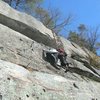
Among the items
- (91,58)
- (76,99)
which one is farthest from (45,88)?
(91,58)

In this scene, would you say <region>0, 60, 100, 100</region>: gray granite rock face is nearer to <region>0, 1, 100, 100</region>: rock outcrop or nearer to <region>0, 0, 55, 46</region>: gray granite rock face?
<region>0, 1, 100, 100</region>: rock outcrop

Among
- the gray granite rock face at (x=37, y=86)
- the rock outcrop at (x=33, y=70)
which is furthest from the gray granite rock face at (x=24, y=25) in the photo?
the gray granite rock face at (x=37, y=86)

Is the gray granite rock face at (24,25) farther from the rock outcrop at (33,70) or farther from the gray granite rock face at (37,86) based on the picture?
the gray granite rock face at (37,86)

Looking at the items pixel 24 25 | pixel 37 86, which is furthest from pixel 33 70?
pixel 24 25

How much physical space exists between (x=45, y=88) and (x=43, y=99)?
41 centimetres

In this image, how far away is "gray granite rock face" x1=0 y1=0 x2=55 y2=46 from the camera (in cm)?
1232

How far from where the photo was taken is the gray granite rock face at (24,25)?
485 inches

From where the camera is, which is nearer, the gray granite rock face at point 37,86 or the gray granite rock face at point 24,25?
the gray granite rock face at point 37,86

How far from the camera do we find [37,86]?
8.72 metres

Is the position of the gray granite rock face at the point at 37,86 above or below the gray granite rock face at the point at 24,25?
below

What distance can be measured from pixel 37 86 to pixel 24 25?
14.4 feet

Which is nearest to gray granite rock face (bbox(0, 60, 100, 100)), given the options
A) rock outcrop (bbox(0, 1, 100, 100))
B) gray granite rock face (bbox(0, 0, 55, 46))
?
rock outcrop (bbox(0, 1, 100, 100))

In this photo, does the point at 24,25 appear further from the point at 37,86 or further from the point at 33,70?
the point at 37,86

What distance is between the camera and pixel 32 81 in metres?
8.85
